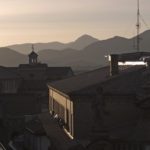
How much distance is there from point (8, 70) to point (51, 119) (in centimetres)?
4333

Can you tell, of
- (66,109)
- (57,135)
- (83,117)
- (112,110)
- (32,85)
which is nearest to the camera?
(112,110)

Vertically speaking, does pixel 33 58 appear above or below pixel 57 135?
above

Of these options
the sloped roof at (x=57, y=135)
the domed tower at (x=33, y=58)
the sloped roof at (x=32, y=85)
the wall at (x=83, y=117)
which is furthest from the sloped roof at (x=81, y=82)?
the domed tower at (x=33, y=58)

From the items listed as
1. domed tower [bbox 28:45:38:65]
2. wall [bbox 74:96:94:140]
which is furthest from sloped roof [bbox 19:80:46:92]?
wall [bbox 74:96:94:140]

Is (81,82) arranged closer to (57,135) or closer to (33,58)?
(57,135)

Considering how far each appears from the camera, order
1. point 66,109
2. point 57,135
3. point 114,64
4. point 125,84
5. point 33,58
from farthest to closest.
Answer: point 33,58 < point 57,135 < point 114,64 < point 66,109 < point 125,84

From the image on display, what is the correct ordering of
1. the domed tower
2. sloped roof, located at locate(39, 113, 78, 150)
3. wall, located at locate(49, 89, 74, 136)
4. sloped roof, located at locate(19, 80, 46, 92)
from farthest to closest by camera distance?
the domed tower, sloped roof, located at locate(19, 80, 46, 92), wall, located at locate(49, 89, 74, 136), sloped roof, located at locate(39, 113, 78, 150)

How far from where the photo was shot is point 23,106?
54688 mm

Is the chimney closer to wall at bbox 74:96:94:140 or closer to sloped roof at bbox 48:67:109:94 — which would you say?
sloped roof at bbox 48:67:109:94

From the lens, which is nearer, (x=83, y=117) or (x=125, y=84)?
(x=125, y=84)

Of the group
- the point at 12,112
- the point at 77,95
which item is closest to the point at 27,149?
the point at 77,95

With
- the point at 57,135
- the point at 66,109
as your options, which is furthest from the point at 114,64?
the point at 57,135

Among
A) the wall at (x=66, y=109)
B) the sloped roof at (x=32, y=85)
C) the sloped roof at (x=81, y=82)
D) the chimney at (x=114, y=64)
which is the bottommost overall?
the sloped roof at (x=32, y=85)

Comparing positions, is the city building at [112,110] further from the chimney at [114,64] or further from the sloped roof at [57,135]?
the chimney at [114,64]
